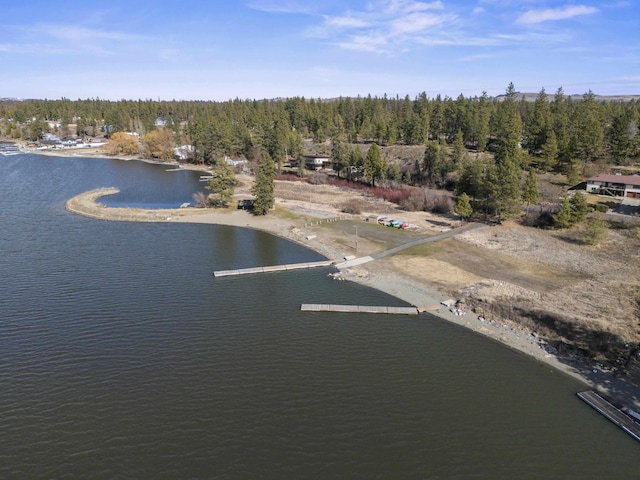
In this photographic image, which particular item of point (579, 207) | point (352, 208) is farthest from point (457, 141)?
point (579, 207)

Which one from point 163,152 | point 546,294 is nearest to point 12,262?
point 546,294

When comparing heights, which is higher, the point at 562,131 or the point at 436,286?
the point at 562,131

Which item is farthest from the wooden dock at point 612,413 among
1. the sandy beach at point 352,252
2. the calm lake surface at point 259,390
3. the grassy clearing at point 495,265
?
the grassy clearing at point 495,265

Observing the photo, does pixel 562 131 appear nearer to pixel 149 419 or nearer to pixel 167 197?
pixel 167 197

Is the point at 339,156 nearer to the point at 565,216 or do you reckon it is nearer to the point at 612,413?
the point at 565,216

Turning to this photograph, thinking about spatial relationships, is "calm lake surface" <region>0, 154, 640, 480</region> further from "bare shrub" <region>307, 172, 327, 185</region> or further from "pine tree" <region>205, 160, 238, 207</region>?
"bare shrub" <region>307, 172, 327, 185</region>

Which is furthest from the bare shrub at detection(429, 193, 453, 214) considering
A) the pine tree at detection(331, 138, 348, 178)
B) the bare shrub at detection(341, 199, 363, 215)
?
the pine tree at detection(331, 138, 348, 178)

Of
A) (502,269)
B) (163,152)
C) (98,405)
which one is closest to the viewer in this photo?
(98,405)

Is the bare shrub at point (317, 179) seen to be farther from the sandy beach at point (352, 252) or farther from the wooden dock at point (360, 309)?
the wooden dock at point (360, 309)
